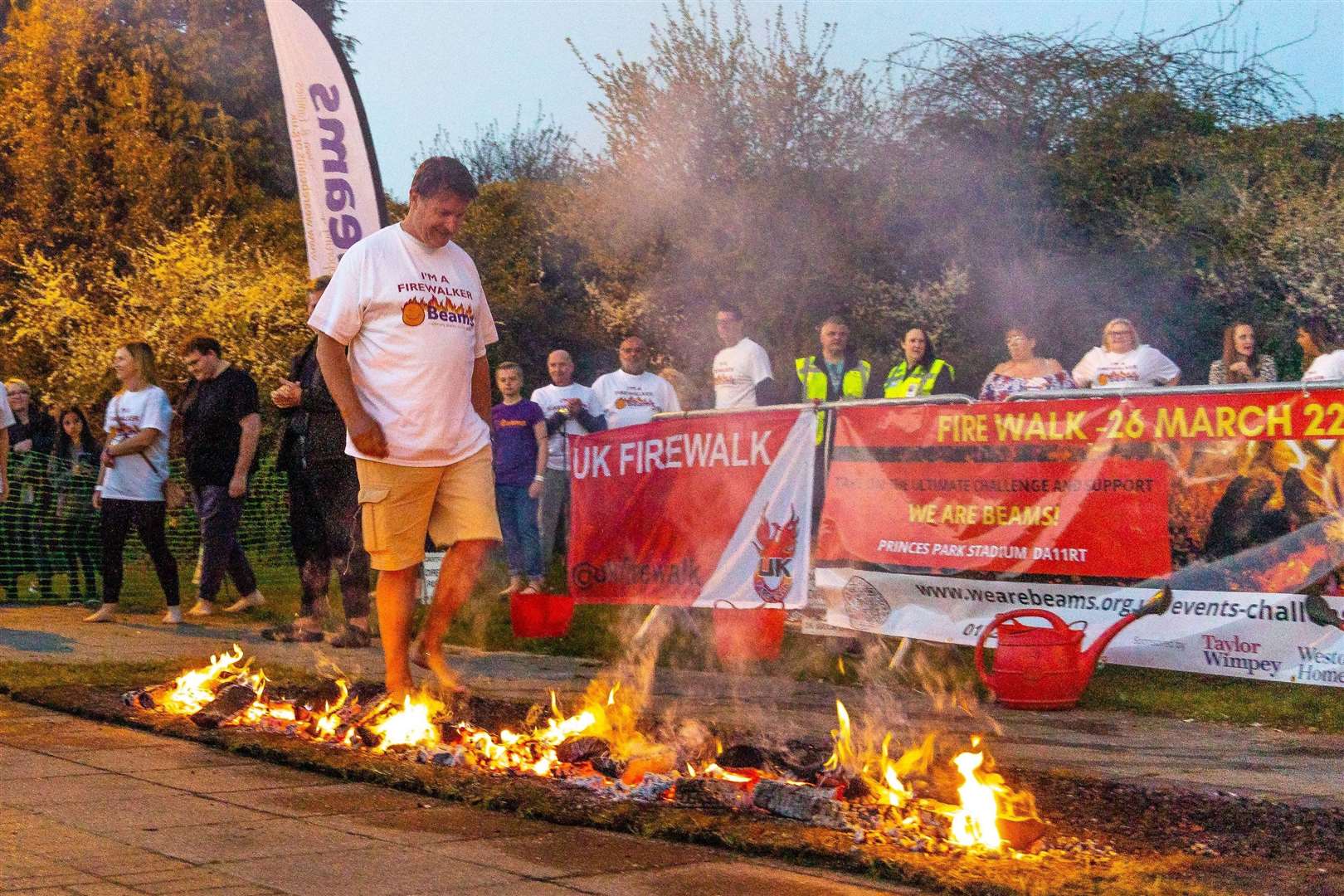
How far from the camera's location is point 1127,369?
33.3 ft

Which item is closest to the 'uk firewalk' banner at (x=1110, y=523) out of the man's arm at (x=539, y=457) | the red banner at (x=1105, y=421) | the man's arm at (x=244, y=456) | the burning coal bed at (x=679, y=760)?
the red banner at (x=1105, y=421)

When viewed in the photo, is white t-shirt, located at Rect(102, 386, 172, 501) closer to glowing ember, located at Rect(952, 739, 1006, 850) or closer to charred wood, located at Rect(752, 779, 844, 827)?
charred wood, located at Rect(752, 779, 844, 827)

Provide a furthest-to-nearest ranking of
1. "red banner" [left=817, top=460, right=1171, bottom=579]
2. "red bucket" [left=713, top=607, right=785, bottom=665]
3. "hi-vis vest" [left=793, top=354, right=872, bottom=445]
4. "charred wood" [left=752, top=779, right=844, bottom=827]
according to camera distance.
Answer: "hi-vis vest" [left=793, top=354, right=872, bottom=445] → "red bucket" [left=713, top=607, right=785, bottom=665] → "red banner" [left=817, top=460, right=1171, bottom=579] → "charred wood" [left=752, top=779, right=844, bottom=827]

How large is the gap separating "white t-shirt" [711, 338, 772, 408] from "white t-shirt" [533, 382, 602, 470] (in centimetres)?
152

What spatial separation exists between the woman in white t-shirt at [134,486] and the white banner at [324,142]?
148 cm

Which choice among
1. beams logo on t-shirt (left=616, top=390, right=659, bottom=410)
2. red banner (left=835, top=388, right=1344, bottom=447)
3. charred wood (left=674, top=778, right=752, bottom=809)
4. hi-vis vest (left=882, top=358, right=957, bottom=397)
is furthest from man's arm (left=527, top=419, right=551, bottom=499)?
charred wood (left=674, top=778, right=752, bottom=809)

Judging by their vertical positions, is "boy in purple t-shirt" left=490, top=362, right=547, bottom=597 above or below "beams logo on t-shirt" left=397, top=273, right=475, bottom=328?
below

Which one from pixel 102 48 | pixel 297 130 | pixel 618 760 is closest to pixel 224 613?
pixel 297 130

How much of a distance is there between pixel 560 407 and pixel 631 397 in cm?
76

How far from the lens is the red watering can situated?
22.8 feet

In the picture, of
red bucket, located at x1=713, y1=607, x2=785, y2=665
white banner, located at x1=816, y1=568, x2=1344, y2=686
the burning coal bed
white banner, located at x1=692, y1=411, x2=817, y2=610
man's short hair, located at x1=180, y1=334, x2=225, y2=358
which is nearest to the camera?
the burning coal bed

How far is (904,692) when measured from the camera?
750 cm

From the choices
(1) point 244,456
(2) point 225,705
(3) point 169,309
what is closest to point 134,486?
(1) point 244,456

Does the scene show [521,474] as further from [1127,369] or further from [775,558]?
[1127,369]
